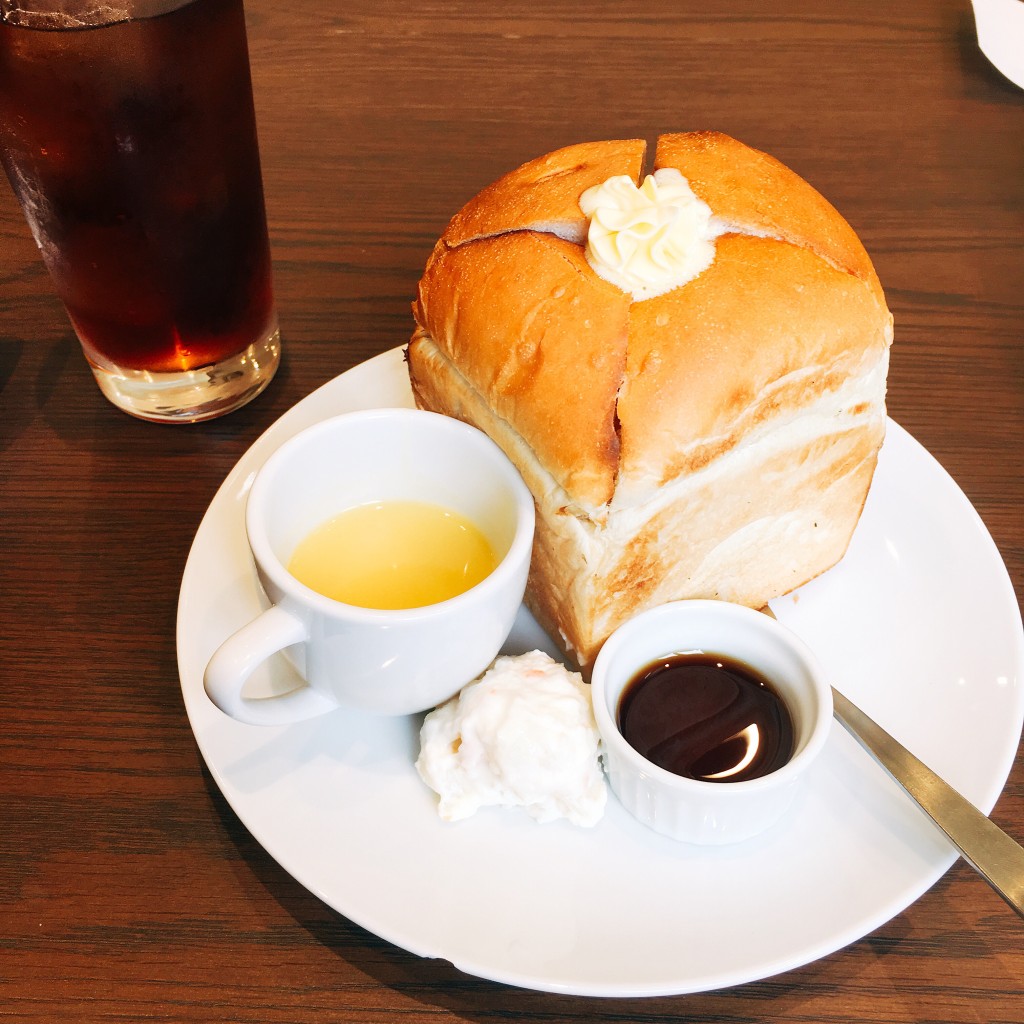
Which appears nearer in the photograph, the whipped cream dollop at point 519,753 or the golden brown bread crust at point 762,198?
the whipped cream dollop at point 519,753

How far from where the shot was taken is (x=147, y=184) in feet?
4.40

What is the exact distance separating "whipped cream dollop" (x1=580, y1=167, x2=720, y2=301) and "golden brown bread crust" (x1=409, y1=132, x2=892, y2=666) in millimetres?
17

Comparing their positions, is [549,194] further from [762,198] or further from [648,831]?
[648,831]

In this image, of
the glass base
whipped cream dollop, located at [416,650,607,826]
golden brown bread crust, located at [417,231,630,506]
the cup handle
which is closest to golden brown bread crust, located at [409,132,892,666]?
golden brown bread crust, located at [417,231,630,506]

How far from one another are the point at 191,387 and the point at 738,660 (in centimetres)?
95

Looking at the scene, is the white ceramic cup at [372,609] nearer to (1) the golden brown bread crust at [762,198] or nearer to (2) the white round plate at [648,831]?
(2) the white round plate at [648,831]

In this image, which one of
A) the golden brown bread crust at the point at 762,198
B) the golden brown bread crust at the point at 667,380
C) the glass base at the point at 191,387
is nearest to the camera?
the golden brown bread crust at the point at 667,380

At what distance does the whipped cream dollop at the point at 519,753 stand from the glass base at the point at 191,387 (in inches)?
30.2

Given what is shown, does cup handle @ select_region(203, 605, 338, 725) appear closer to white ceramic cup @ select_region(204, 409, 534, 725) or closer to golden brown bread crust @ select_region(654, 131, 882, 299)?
white ceramic cup @ select_region(204, 409, 534, 725)

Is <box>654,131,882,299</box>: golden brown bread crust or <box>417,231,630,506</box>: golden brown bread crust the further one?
<box>654,131,882,299</box>: golden brown bread crust

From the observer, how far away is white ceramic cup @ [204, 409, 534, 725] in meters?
1.05

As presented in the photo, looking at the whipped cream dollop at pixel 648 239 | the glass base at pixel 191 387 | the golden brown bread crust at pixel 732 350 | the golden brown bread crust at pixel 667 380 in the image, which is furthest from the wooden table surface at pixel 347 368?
the whipped cream dollop at pixel 648 239

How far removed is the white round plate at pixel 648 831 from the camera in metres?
0.99

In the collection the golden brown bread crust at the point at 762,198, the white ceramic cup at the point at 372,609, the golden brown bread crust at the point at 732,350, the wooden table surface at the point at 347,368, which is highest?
the golden brown bread crust at the point at 762,198
